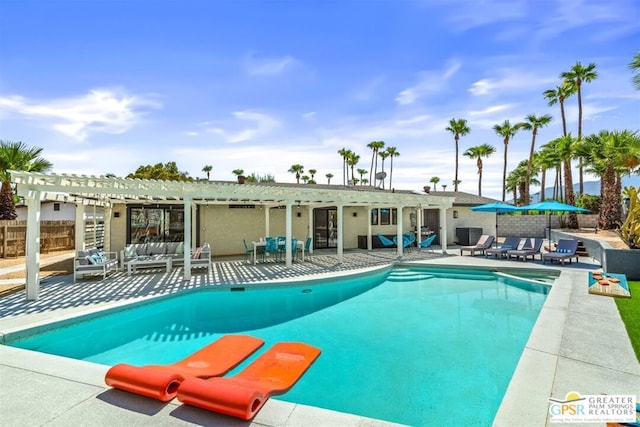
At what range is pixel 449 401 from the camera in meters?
4.51

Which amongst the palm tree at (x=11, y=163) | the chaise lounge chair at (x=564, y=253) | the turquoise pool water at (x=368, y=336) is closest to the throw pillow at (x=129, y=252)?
the turquoise pool water at (x=368, y=336)

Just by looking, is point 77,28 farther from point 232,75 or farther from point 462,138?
point 462,138

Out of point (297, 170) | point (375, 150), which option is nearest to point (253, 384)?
point (375, 150)

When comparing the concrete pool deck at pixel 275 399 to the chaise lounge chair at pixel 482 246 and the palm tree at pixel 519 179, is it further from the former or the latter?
the palm tree at pixel 519 179

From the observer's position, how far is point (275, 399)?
439 centimetres

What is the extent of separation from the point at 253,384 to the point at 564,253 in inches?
553

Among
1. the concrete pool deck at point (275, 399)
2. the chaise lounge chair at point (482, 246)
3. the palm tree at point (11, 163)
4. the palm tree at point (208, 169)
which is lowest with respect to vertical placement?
the concrete pool deck at point (275, 399)

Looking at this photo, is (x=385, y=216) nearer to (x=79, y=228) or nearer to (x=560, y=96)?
(x=79, y=228)

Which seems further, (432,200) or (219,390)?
(432,200)

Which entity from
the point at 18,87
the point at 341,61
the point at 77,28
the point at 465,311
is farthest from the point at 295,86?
the point at 465,311

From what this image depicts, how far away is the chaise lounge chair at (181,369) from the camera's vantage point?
3648mm

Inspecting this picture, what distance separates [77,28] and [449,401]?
11871 mm

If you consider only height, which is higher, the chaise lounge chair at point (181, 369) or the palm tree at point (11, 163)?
the palm tree at point (11, 163)

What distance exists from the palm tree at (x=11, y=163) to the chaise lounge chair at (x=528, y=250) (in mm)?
23932
